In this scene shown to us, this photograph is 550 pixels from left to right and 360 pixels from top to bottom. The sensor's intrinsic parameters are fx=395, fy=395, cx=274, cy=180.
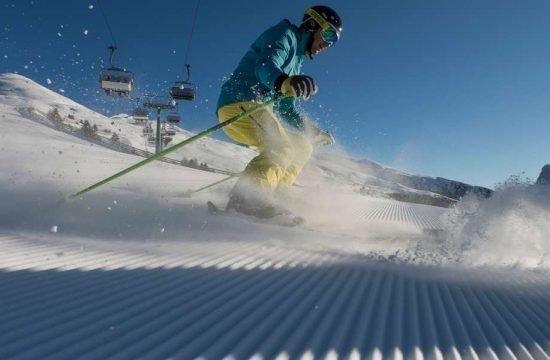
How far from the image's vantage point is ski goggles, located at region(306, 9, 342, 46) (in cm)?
406

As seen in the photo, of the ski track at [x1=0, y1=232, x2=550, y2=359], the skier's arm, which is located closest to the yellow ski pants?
the skier's arm

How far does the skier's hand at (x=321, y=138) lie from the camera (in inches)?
196

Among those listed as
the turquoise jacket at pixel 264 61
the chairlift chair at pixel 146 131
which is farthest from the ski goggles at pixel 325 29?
the chairlift chair at pixel 146 131

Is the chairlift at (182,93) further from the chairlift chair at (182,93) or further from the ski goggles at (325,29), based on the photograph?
the ski goggles at (325,29)

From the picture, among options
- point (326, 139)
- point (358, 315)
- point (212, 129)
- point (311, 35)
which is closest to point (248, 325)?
point (358, 315)

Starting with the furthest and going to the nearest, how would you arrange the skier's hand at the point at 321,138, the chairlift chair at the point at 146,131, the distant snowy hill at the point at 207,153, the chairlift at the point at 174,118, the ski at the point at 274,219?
the chairlift chair at the point at 146,131 < the chairlift at the point at 174,118 < the distant snowy hill at the point at 207,153 < the skier's hand at the point at 321,138 < the ski at the point at 274,219

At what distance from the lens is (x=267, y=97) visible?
13.8 ft

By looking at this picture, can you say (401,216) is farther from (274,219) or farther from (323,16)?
(323,16)

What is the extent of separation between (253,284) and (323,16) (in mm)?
3164

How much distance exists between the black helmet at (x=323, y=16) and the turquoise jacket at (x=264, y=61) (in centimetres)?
10

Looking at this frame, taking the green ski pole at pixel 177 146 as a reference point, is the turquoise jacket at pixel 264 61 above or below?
above

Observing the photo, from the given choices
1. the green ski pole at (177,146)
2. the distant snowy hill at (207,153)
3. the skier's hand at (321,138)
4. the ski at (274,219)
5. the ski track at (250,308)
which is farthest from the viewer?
the distant snowy hill at (207,153)

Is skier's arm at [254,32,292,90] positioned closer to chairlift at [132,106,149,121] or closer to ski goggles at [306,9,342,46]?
ski goggles at [306,9,342,46]

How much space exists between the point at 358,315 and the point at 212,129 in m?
2.65
